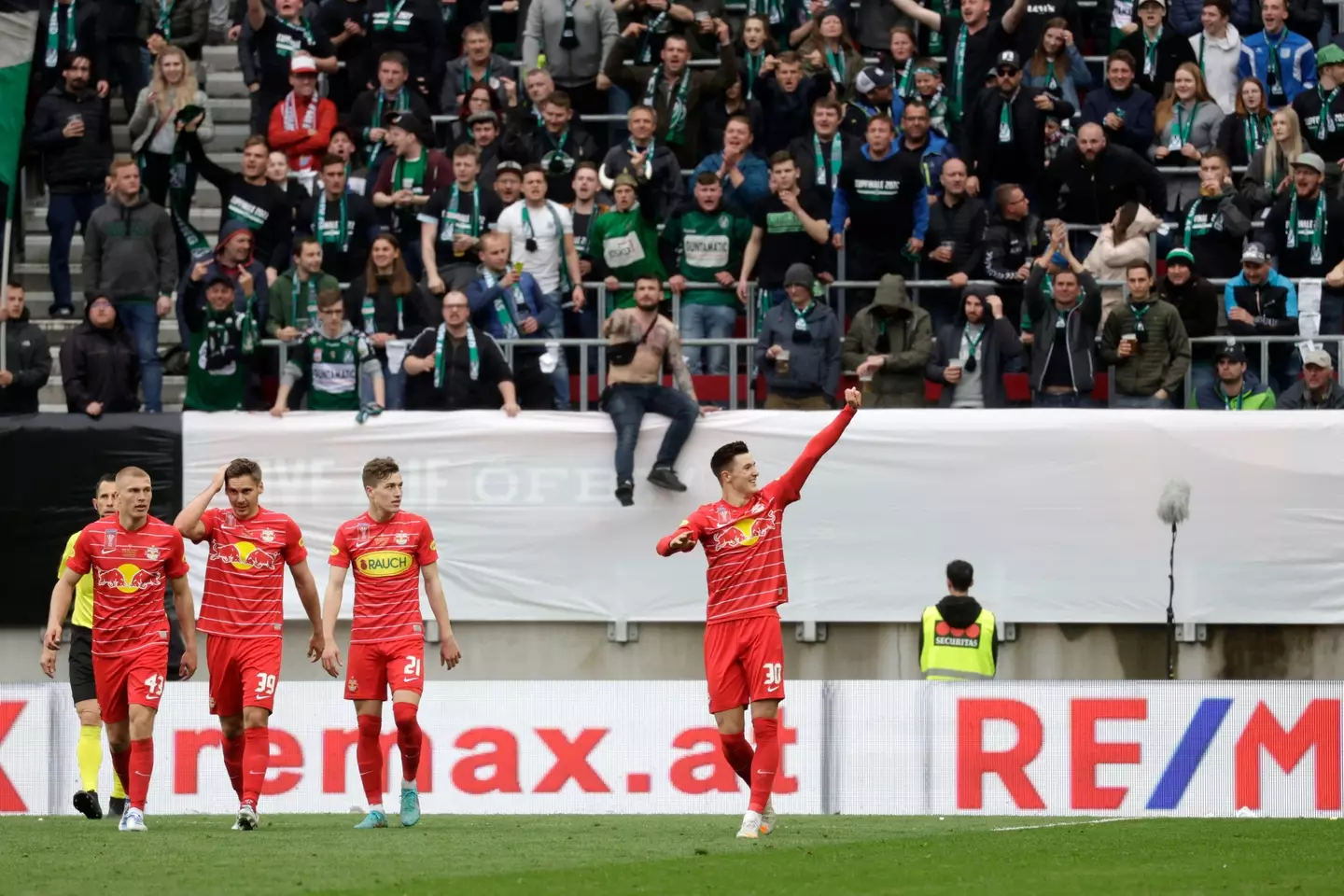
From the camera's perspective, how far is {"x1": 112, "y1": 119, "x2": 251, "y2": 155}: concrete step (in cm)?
2261

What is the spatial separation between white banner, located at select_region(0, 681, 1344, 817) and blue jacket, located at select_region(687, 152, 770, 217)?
5.19 metres

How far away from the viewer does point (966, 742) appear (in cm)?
1504

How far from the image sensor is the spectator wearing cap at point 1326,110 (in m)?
19.2

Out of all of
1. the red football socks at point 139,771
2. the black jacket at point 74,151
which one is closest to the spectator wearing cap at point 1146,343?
the red football socks at point 139,771

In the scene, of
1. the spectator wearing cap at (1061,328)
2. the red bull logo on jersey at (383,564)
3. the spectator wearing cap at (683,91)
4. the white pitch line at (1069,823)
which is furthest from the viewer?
the spectator wearing cap at (683,91)

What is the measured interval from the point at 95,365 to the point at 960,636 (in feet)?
24.8

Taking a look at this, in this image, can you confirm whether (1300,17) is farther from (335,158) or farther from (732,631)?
(732,631)

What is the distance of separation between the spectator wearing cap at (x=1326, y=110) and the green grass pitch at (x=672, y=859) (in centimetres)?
842

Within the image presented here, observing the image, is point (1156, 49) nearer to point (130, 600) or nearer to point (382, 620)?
point (382, 620)

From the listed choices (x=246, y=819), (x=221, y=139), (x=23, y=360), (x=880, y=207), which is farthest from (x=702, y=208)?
(x=246, y=819)

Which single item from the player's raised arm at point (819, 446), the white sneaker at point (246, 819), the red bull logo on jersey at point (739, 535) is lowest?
the white sneaker at point (246, 819)

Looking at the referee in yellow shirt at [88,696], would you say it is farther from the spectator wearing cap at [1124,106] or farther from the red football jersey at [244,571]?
the spectator wearing cap at [1124,106]

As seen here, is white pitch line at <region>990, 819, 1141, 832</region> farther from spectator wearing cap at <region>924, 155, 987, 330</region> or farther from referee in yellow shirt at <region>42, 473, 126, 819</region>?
spectator wearing cap at <region>924, 155, 987, 330</region>

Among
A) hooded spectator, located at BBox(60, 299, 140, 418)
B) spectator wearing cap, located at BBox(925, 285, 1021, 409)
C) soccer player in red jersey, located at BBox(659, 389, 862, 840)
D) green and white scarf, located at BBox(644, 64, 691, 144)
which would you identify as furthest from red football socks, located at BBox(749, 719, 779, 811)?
green and white scarf, located at BBox(644, 64, 691, 144)
